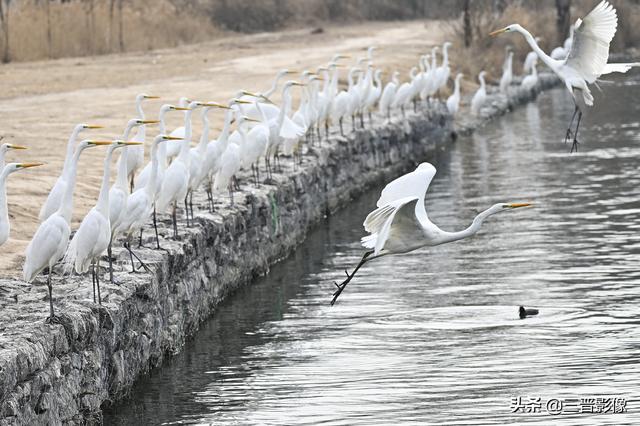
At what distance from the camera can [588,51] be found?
519 inches

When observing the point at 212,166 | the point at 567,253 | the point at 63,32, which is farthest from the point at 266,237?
the point at 63,32

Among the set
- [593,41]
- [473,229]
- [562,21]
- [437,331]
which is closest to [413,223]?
[473,229]

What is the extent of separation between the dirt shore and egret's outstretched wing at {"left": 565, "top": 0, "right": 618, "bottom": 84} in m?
5.72

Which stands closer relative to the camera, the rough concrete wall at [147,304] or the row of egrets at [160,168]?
the rough concrete wall at [147,304]

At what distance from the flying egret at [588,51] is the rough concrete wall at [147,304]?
3981 mm

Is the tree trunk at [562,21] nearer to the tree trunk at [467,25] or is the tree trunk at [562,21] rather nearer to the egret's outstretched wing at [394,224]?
the tree trunk at [467,25]

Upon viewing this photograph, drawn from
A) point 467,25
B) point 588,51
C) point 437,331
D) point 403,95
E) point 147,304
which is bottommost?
point 437,331

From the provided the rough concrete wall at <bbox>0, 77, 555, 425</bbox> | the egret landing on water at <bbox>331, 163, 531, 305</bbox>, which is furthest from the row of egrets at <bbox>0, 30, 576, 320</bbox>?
the egret landing on water at <bbox>331, 163, 531, 305</bbox>

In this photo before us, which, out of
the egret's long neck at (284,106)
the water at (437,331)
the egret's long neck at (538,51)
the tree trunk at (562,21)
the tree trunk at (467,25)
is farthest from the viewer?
the tree trunk at (562,21)

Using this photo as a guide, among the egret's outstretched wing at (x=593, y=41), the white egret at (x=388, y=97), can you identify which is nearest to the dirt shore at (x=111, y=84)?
the white egret at (x=388, y=97)

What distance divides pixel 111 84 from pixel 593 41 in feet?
65.2

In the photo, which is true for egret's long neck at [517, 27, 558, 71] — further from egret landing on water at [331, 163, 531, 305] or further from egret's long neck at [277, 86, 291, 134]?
egret's long neck at [277, 86, 291, 134]

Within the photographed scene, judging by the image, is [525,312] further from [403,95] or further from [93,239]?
[403,95]

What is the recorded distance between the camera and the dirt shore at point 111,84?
16.0 m
